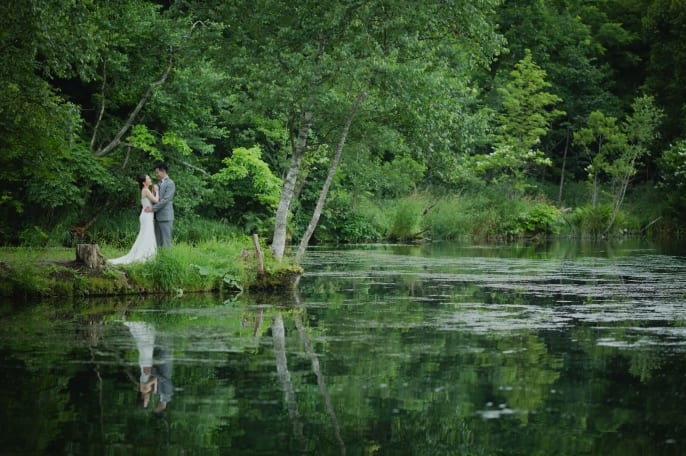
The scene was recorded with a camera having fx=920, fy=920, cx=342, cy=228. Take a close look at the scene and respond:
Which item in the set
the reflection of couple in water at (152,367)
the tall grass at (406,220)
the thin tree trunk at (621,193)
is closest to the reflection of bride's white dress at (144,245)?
the reflection of couple in water at (152,367)

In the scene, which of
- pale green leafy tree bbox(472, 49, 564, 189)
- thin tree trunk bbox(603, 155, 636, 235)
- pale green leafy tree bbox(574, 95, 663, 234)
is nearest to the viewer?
thin tree trunk bbox(603, 155, 636, 235)

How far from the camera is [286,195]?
2033 centimetres

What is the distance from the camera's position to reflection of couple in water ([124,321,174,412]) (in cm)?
804

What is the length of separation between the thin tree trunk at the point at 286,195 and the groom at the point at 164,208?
2.24 meters

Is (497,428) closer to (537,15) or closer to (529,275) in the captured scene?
(529,275)

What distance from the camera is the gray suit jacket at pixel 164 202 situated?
18.5 m

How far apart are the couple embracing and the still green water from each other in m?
1.81

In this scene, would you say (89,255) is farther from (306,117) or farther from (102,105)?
(102,105)

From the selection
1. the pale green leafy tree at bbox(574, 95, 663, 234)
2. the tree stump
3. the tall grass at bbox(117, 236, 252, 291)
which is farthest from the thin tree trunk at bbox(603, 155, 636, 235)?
the tree stump

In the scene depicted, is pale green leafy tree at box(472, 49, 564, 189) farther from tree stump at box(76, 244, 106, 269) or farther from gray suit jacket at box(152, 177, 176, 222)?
tree stump at box(76, 244, 106, 269)

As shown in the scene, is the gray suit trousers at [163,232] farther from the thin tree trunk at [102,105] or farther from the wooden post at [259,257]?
the thin tree trunk at [102,105]

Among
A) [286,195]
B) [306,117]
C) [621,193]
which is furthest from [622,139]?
[286,195]

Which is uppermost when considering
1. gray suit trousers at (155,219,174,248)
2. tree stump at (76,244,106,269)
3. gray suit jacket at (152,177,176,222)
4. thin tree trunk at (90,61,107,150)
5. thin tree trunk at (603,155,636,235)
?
thin tree trunk at (90,61,107,150)

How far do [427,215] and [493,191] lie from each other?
6427 millimetres
